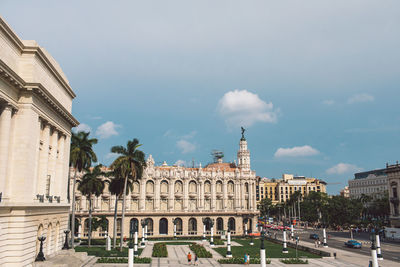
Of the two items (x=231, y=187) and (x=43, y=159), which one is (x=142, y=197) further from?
(x=43, y=159)

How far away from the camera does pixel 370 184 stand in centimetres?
18550

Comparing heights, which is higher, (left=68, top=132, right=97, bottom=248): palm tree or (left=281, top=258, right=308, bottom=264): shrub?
(left=68, top=132, right=97, bottom=248): palm tree

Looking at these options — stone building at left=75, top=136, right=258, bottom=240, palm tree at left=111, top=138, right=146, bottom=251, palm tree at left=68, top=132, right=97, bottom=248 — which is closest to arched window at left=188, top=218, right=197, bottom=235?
stone building at left=75, top=136, right=258, bottom=240

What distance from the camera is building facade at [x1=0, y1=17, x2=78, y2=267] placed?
30.0 metres

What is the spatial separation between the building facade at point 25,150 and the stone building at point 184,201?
151ft

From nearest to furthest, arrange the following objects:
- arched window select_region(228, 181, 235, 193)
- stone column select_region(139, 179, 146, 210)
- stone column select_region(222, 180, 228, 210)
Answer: stone column select_region(139, 179, 146, 210) < stone column select_region(222, 180, 228, 210) < arched window select_region(228, 181, 235, 193)

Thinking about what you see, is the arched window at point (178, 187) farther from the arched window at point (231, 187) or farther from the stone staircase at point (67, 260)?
the stone staircase at point (67, 260)

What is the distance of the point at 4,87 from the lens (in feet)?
97.8

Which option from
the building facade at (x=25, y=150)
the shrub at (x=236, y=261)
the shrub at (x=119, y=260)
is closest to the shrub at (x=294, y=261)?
the shrub at (x=236, y=261)

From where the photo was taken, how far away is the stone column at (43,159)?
37281 mm

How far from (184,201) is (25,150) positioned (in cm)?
6222

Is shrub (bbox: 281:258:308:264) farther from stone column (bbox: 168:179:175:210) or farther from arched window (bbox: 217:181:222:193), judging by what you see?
arched window (bbox: 217:181:222:193)

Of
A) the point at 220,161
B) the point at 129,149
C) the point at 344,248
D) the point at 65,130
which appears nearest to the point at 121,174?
the point at 129,149

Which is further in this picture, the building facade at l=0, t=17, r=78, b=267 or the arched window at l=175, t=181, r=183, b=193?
the arched window at l=175, t=181, r=183, b=193
